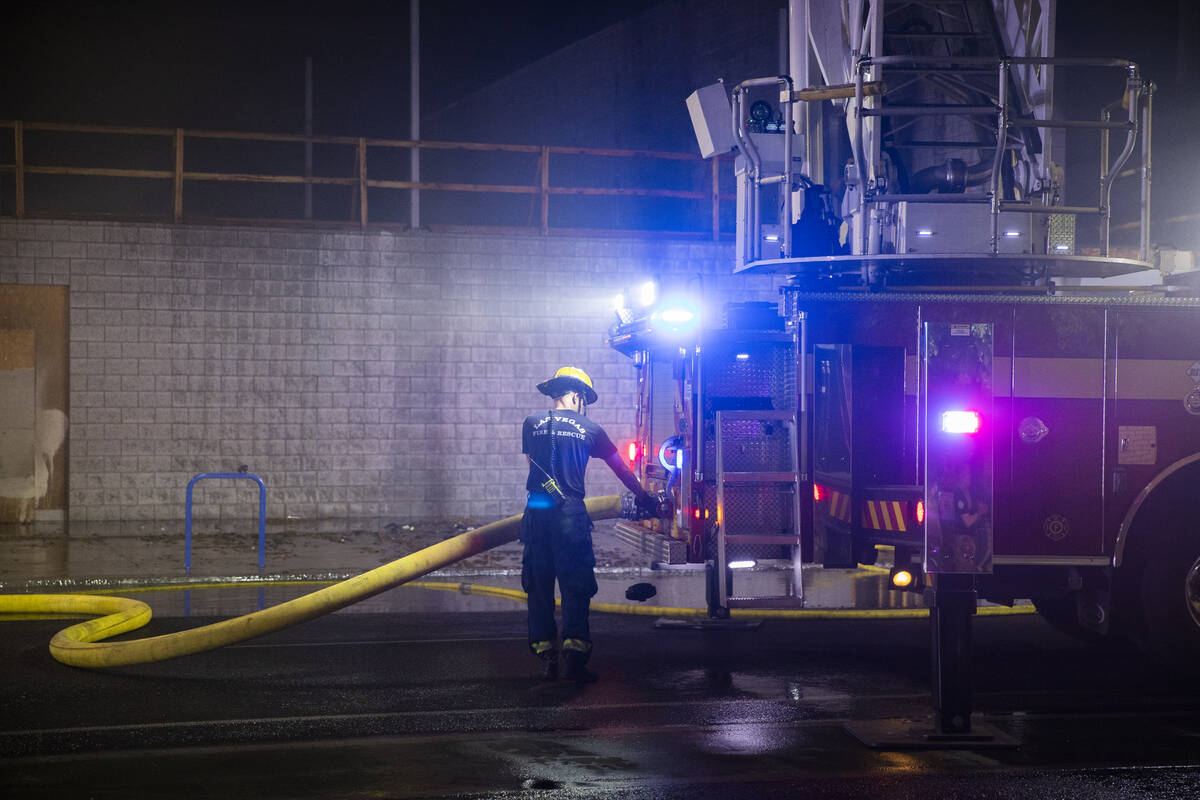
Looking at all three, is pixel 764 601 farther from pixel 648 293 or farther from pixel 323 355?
pixel 323 355

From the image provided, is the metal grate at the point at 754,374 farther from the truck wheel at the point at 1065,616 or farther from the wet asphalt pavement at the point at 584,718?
the truck wheel at the point at 1065,616

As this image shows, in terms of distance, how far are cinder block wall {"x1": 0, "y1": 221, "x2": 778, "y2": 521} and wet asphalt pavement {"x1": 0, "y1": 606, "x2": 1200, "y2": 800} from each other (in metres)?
5.48

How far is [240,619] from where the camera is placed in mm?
7945

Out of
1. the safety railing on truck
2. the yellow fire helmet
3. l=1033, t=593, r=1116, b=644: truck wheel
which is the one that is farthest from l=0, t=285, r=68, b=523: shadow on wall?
l=1033, t=593, r=1116, b=644: truck wheel

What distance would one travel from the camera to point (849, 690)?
738 centimetres

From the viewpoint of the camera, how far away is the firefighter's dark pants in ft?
25.3

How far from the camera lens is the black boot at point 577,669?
25.0ft

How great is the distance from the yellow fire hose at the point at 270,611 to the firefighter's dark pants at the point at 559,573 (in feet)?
2.71

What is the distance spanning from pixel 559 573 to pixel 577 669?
58cm

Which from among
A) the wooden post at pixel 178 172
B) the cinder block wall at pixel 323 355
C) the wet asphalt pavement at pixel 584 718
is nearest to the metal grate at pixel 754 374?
the wet asphalt pavement at pixel 584 718

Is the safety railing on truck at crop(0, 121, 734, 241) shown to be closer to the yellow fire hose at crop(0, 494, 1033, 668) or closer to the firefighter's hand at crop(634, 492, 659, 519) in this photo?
the yellow fire hose at crop(0, 494, 1033, 668)

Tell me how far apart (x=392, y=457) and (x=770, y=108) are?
7.42 metres

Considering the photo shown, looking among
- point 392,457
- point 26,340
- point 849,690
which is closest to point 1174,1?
point 392,457

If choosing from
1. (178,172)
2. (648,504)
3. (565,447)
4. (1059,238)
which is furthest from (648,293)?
(178,172)
